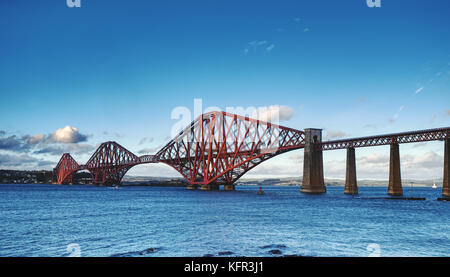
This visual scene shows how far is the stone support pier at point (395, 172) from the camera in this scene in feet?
236

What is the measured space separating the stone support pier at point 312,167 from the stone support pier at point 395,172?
57.3 feet

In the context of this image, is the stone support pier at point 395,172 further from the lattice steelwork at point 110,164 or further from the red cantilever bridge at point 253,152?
the lattice steelwork at point 110,164

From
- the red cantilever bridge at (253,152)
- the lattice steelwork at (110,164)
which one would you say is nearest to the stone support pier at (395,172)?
the red cantilever bridge at (253,152)

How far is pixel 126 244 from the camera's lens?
74.0 ft

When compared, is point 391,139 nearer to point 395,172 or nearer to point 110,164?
point 395,172

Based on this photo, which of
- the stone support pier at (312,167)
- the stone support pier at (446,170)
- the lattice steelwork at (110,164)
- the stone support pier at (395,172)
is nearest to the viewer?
the stone support pier at (446,170)

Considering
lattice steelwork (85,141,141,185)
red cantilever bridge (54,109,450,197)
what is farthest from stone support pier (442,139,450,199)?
lattice steelwork (85,141,141,185)

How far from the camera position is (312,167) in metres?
87.2

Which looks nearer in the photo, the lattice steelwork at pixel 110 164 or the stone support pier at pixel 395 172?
the stone support pier at pixel 395 172

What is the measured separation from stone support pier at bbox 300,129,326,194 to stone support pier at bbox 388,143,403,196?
57.3 ft

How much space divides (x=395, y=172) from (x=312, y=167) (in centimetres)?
1975

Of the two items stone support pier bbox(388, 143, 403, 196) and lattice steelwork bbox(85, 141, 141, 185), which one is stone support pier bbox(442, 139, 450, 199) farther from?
lattice steelwork bbox(85, 141, 141, 185)

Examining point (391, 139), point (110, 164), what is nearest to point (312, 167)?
point (391, 139)
